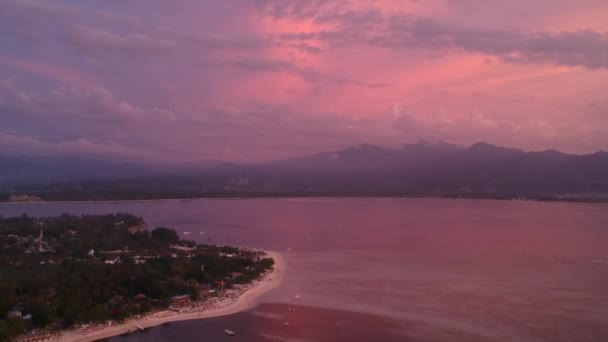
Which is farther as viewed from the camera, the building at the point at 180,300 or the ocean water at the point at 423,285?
the building at the point at 180,300

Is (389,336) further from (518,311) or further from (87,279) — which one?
(87,279)

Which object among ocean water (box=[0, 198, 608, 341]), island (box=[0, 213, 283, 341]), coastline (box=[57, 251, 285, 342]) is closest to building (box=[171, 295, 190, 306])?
island (box=[0, 213, 283, 341])

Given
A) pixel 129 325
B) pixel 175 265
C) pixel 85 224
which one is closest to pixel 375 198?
pixel 85 224

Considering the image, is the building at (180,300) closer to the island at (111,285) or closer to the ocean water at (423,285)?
the island at (111,285)

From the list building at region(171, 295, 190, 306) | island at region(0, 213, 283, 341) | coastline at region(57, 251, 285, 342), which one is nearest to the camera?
coastline at region(57, 251, 285, 342)

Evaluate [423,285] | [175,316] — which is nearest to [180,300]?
[175,316]

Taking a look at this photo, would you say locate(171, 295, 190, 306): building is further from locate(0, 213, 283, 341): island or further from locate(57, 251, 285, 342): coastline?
locate(57, 251, 285, 342): coastline

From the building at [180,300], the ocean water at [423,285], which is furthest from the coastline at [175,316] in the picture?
the building at [180,300]
